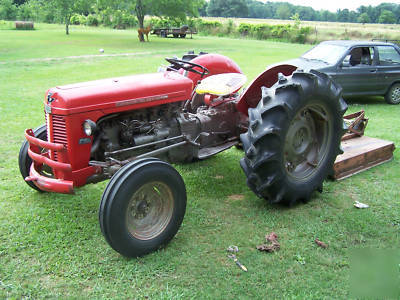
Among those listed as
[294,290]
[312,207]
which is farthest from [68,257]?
[312,207]

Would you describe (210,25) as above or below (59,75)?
above

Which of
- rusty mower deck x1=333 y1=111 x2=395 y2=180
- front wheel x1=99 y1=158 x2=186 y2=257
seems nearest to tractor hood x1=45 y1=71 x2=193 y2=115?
front wheel x1=99 y1=158 x2=186 y2=257

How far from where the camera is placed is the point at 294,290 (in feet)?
9.07

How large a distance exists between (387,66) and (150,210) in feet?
27.3

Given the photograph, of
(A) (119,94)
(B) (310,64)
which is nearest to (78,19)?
(B) (310,64)

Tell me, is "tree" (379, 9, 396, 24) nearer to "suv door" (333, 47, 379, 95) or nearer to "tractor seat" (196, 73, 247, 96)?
"suv door" (333, 47, 379, 95)

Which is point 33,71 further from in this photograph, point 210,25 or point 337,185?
point 210,25

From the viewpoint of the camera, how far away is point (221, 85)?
4449 mm

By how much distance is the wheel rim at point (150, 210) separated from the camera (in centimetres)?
316

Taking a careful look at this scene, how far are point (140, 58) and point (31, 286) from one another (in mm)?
15526

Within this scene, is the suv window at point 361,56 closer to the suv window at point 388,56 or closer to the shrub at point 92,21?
the suv window at point 388,56

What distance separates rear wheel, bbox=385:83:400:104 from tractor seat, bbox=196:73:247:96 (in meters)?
6.25

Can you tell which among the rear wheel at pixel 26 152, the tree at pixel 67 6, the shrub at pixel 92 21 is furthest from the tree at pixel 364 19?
the rear wheel at pixel 26 152

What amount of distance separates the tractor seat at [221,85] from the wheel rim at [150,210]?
5.04 ft
